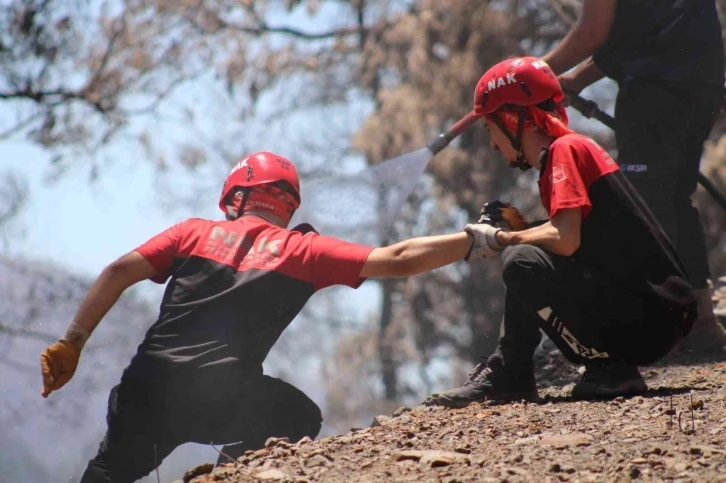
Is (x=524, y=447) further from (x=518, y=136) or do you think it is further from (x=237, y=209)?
(x=237, y=209)

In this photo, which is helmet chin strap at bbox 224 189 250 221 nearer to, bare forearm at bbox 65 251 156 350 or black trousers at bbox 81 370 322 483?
bare forearm at bbox 65 251 156 350

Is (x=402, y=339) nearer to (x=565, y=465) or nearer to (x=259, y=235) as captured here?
(x=259, y=235)

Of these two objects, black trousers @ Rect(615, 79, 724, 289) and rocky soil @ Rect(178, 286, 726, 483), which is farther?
black trousers @ Rect(615, 79, 724, 289)

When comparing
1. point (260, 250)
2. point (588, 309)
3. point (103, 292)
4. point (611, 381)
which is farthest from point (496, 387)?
point (103, 292)

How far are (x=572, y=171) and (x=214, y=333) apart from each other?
4.86 ft

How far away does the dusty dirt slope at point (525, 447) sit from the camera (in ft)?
10.4

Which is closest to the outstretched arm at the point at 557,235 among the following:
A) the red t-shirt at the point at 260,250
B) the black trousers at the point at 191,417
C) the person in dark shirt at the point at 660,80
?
the red t-shirt at the point at 260,250

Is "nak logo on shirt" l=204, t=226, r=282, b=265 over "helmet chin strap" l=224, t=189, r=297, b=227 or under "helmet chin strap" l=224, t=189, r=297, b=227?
under

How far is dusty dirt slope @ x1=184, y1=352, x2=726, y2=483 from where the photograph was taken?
3.16 metres

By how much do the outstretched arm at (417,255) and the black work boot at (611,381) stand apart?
0.80 m

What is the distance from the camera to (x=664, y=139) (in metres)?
5.20

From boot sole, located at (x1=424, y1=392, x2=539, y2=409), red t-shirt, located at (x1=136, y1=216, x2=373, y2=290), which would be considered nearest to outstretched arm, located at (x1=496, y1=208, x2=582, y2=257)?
red t-shirt, located at (x1=136, y1=216, x2=373, y2=290)

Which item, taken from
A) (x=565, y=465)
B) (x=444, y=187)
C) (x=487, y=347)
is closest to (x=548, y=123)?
(x=565, y=465)

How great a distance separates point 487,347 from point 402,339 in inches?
166
